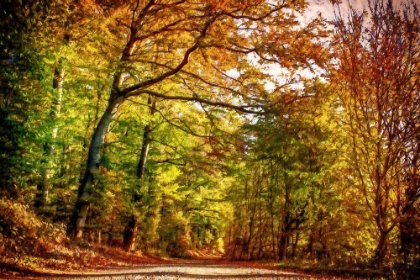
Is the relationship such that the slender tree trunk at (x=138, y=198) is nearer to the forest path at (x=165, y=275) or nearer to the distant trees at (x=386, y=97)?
the forest path at (x=165, y=275)

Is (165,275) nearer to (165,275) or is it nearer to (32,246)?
(165,275)

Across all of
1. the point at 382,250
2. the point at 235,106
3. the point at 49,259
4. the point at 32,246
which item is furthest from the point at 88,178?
the point at 382,250

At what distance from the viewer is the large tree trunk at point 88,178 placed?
42.9 feet

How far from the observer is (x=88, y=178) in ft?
44.3

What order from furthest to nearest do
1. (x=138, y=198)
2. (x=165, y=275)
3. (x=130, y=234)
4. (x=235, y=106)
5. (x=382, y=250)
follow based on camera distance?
(x=138, y=198) < (x=130, y=234) < (x=235, y=106) < (x=382, y=250) < (x=165, y=275)

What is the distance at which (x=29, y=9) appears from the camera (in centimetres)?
838

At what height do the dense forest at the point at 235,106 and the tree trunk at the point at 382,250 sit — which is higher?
the dense forest at the point at 235,106

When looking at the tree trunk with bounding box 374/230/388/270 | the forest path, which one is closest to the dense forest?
the tree trunk with bounding box 374/230/388/270

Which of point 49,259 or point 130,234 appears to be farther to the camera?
point 130,234

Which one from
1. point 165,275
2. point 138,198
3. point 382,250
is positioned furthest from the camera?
point 138,198

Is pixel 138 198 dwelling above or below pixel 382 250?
above

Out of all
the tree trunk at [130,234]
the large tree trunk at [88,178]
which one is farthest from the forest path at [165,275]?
the tree trunk at [130,234]

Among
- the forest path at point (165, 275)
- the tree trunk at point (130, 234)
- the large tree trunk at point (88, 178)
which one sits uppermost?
the large tree trunk at point (88, 178)

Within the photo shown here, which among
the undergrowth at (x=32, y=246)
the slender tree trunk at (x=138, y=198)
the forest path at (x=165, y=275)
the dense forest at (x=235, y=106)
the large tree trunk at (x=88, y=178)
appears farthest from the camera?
the slender tree trunk at (x=138, y=198)
